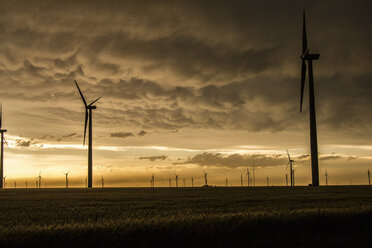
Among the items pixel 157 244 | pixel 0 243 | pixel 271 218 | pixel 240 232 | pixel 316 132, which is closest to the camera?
pixel 0 243

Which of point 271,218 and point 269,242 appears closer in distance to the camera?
point 269,242

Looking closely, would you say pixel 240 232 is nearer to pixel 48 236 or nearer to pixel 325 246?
pixel 325 246

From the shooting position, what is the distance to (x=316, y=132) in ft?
214

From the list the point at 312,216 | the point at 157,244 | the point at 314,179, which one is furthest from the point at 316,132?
the point at 157,244

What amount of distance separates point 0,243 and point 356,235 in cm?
1015

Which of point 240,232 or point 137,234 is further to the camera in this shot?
point 240,232

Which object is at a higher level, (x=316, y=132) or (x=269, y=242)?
(x=316, y=132)

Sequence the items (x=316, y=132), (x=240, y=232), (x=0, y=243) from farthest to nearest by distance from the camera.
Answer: (x=316, y=132) → (x=240, y=232) → (x=0, y=243)

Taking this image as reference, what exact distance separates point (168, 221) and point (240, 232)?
2166 millimetres

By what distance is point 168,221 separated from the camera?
11766 mm

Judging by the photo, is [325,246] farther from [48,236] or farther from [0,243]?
[0,243]

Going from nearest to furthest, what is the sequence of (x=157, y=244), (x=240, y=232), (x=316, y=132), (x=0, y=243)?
(x=0, y=243) → (x=157, y=244) → (x=240, y=232) → (x=316, y=132)

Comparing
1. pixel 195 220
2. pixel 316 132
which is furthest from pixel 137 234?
pixel 316 132

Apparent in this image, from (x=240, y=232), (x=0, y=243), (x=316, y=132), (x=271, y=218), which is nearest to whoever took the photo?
(x=0, y=243)
